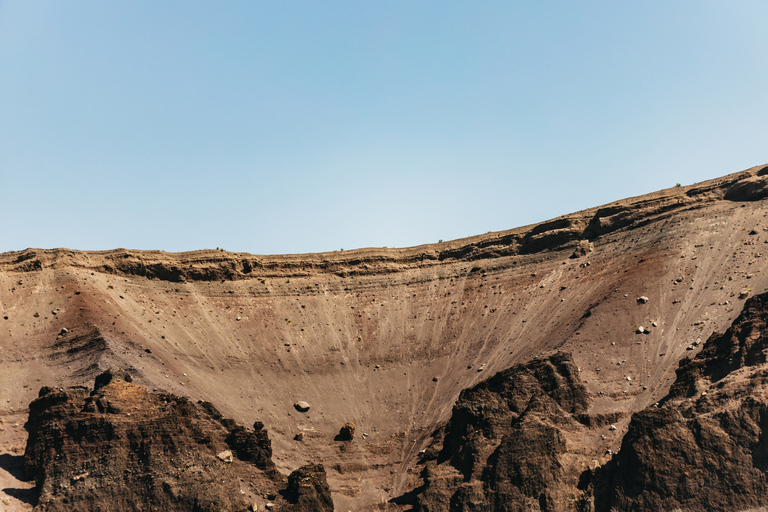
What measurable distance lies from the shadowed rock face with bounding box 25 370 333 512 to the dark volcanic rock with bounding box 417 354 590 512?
6111 millimetres

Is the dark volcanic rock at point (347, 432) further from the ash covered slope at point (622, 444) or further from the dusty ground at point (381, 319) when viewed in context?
the ash covered slope at point (622, 444)

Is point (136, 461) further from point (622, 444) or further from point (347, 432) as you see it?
point (622, 444)

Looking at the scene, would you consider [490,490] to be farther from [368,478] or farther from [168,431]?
[168,431]

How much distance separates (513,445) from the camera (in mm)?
33938

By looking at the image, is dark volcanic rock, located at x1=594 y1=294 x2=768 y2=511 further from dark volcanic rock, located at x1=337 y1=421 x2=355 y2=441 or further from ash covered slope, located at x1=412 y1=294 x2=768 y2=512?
dark volcanic rock, located at x1=337 y1=421 x2=355 y2=441

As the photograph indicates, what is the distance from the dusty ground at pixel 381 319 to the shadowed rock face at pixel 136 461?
218 centimetres

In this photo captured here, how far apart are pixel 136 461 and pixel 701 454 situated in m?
22.3

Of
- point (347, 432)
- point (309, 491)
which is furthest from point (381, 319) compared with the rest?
point (309, 491)

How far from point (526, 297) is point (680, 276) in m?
11.0

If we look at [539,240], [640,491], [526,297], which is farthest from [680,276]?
[640,491]

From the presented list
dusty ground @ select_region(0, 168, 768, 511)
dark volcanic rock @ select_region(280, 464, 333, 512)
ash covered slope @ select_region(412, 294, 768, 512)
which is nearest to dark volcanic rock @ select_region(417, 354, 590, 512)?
ash covered slope @ select_region(412, 294, 768, 512)

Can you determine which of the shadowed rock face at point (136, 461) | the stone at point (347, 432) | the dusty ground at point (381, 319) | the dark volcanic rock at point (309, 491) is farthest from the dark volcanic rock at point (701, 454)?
the stone at point (347, 432)

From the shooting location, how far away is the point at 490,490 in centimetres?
3309

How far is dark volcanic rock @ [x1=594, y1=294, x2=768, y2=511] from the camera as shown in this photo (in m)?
28.2
